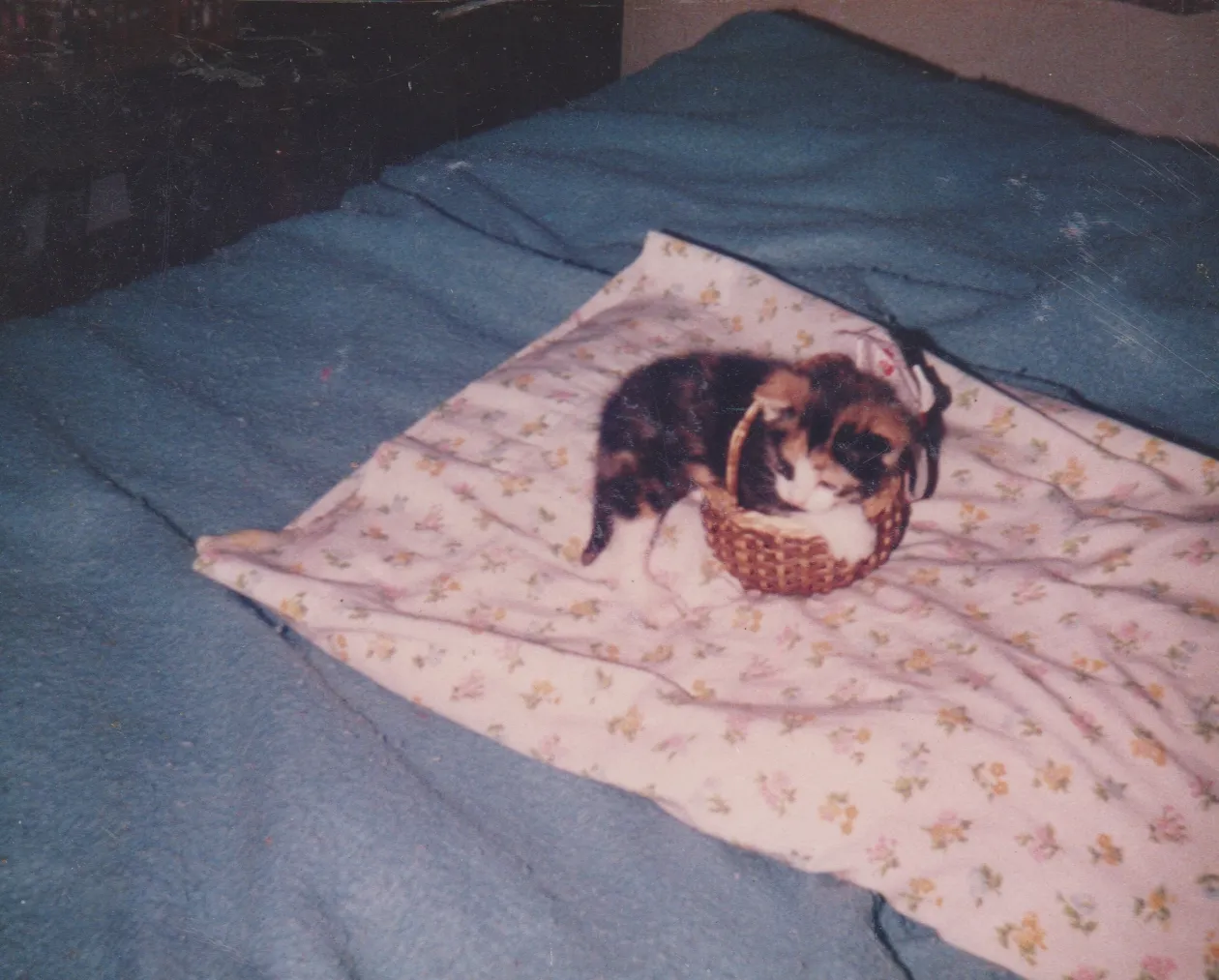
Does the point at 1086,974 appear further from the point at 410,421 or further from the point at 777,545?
the point at 410,421

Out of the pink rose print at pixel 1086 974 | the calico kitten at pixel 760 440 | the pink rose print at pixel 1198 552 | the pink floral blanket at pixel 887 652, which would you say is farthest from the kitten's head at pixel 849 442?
the pink rose print at pixel 1086 974

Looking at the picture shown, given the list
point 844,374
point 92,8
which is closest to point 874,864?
point 844,374

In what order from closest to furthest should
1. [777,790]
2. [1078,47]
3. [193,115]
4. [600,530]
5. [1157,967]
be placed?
1. [1157,967]
2. [777,790]
3. [600,530]
4. [193,115]
5. [1078,47]

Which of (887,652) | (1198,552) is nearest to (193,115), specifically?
(887,652)

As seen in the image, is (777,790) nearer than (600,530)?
Yes

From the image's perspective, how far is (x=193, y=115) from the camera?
65.2 inches

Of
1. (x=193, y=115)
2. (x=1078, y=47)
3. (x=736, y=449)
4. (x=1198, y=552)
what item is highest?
(x=1078, y=47)

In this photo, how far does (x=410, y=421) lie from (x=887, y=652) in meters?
0.90

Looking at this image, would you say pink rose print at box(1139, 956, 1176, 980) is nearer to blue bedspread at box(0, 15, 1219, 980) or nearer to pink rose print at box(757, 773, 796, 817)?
blue bedspread at box(0, 15, 1219, 980)

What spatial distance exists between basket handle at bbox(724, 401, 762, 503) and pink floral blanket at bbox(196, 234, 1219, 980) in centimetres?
21

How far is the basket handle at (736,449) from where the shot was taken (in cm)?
92

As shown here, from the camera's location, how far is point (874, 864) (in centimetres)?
83

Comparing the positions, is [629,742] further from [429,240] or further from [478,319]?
[429,240]

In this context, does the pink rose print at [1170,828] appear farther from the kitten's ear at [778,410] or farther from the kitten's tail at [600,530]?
the kitten's tail at [600,530]
